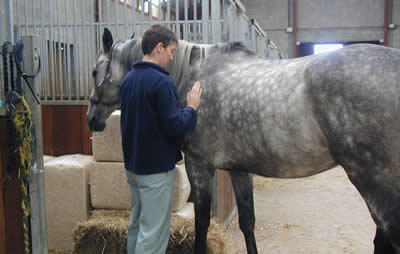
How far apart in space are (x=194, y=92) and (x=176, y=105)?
299 mm

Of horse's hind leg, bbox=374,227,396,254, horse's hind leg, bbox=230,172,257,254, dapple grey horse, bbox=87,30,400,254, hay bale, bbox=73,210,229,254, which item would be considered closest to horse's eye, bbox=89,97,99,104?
dapple grey horse, bbox=87,30,400,254

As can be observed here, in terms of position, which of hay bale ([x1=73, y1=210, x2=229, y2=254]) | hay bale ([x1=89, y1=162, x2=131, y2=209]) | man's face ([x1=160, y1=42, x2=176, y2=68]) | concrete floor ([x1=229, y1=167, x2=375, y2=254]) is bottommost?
concrete floor ([x1=229, y1=167, x2=375, y2=254])

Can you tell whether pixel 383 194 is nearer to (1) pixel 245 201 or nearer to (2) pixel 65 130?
(1) pixel 245 201

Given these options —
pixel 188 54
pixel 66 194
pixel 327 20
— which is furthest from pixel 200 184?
pixel 327 20

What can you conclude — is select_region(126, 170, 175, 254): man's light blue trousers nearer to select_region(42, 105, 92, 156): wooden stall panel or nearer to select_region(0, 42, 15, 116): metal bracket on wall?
select_region(0, 42, 15, 116): metal bracket on wall

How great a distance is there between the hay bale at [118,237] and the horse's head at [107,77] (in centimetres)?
75

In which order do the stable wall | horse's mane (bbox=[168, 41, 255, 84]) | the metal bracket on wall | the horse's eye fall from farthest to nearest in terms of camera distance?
the stable wall → the horse's eye → horse's mane (bbox=[168, 41, 255, 84]) → the metal bracket on wall

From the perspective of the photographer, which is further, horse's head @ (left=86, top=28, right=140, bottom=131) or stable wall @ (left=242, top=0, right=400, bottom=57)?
stable wall @ (left=242, top=0, right=400, bottom=57)

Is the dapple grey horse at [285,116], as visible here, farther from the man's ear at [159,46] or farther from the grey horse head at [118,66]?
the man's ear at [159,46]

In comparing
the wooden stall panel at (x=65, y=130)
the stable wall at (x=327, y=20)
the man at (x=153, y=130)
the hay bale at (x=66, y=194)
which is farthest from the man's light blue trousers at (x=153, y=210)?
the stable wall at (x=327, y=20)

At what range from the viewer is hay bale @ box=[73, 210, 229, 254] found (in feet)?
9.27

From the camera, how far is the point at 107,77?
2.62 metres

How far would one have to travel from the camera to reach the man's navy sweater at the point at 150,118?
6.39 feet

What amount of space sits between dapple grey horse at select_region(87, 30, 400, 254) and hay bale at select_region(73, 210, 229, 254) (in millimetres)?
279
